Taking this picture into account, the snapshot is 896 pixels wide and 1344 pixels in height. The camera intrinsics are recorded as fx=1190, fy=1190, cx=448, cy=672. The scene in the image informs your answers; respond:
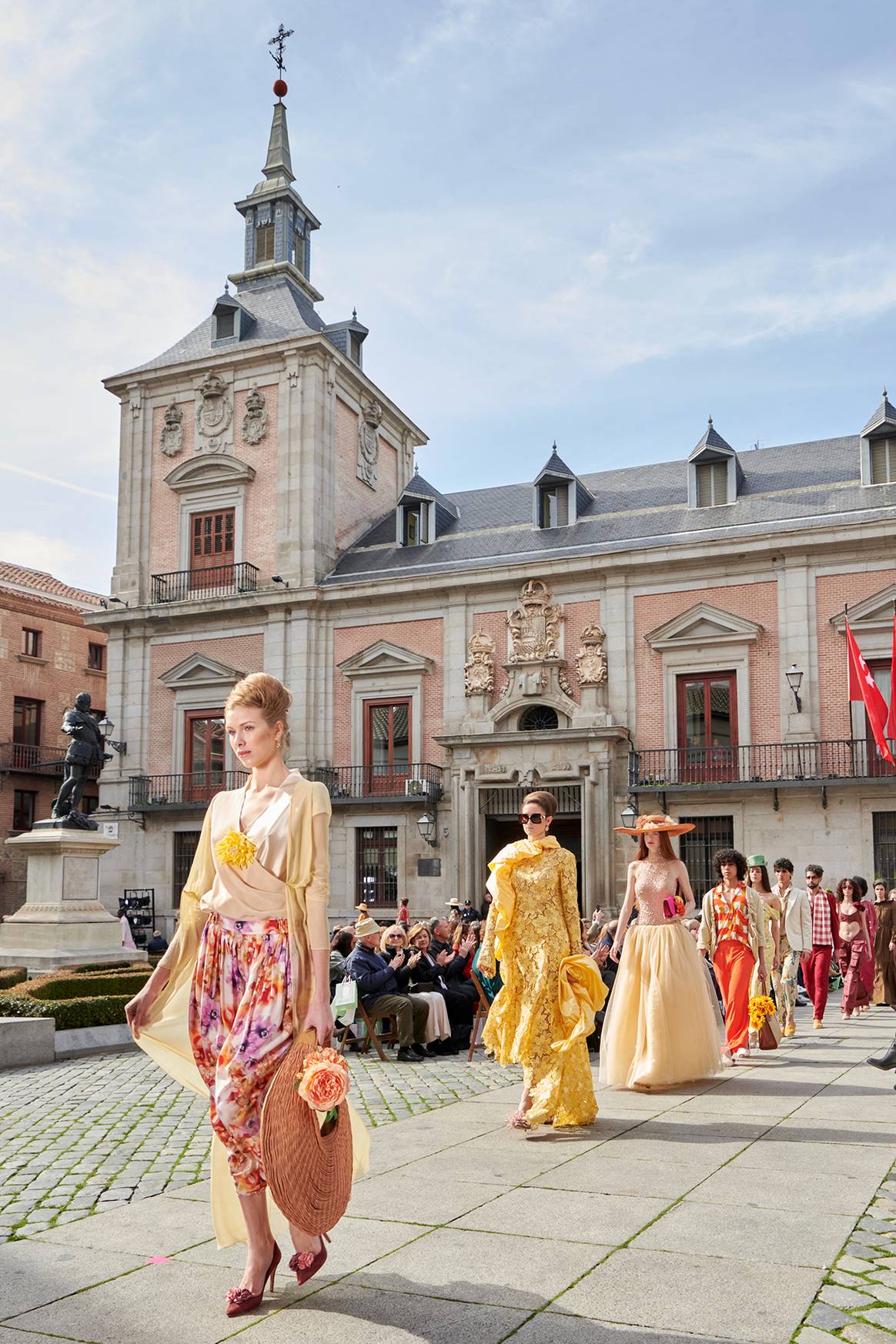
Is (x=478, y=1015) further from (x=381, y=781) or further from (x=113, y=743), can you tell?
(x=113, y=743)

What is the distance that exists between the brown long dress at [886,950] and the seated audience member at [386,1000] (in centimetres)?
495

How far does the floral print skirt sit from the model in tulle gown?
4.66 meters

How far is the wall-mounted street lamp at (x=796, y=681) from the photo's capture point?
2373 cm

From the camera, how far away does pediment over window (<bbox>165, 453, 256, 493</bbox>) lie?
3052 cm

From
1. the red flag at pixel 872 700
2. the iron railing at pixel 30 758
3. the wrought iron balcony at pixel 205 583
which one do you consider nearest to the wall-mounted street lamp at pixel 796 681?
Result: the red flag at pixel 872 700

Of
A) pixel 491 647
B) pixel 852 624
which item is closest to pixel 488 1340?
pixel 852 624

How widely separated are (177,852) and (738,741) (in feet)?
45.0

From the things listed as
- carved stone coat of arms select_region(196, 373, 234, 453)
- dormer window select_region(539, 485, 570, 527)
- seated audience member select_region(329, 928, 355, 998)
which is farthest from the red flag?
carved stone coat of arms select_region(196, 373, 234, 453)

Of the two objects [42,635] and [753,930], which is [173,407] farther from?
[753,930]

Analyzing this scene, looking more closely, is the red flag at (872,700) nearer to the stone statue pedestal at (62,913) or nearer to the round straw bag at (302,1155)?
the stone statue pedestal at (62,913)

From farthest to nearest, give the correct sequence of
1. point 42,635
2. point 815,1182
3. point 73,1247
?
1. point 42,635
2. point 815,1182
3. point 73,1247

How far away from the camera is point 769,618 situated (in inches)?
974

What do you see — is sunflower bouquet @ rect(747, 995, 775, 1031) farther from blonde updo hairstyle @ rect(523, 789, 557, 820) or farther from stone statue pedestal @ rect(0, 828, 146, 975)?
stone statue pedestal @ rect(0, 828, 146, 975)

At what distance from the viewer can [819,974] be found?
13.3 meters
